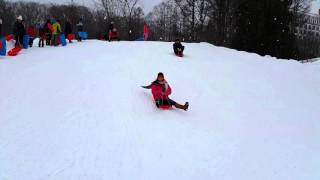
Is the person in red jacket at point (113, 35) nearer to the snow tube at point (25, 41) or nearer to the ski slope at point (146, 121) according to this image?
the snow tube at point (25, 41)

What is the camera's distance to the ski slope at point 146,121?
8.47 meters

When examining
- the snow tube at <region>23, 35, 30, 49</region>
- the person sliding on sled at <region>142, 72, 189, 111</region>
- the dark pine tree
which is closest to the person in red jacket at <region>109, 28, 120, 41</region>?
the snow tube at <region>23, 35, 30, 49</region>

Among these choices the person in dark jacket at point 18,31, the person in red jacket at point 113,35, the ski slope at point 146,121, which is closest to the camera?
the ski slope at point 146,121

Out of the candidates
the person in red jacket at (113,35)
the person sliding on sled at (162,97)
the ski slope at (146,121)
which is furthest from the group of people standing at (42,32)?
the person sliding on sled at (162,97)

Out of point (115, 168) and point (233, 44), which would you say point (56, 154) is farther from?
point (233, 44)

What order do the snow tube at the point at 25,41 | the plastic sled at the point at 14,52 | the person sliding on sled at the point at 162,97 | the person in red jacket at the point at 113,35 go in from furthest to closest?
the person in red jacket at the point at 113,35 → the snow tube at the point at 25,41 → the plastic sled at the point at 14,52 → the person sliding on sled at the point at 162,97

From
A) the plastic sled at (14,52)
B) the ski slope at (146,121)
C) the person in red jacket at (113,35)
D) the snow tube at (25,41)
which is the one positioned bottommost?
the ski slope at (146,121)

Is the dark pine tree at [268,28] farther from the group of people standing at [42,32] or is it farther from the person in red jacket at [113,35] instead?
the group of people standing at [42,32]

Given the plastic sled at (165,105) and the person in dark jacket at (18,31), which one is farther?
the person in dark jacket at (18,31)

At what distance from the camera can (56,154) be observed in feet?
27.8

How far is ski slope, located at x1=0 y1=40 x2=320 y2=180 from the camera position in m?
8.47

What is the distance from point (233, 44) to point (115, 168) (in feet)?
102

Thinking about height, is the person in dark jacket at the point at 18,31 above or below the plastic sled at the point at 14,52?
above

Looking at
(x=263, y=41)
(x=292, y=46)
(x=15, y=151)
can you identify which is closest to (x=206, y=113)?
(x=15, y=151)
